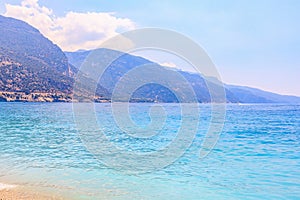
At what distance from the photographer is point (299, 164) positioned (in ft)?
67.7

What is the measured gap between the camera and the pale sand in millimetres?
12266

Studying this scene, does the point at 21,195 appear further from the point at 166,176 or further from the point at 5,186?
the point at 166,176

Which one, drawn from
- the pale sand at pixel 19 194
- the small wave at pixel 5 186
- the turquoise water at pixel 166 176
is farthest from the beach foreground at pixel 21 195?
the turquoise water at pixel 166 176

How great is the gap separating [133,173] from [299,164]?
11.3 meters

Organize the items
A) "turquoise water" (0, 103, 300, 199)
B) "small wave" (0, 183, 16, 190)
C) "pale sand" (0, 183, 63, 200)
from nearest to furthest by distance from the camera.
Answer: "pale sand" (0, 183, 63, 200) < "small wave" (0, 183, 16, 190) < "turquoise water" (0, 103, 300, 199)

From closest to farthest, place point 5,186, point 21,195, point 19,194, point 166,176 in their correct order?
point 21,195
point 19,194
point 5,186
point 166,176

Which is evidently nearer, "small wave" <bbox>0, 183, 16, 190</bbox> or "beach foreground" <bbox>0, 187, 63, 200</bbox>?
"beach foreground" <bbox>0, 187, 63, 200</bbox>

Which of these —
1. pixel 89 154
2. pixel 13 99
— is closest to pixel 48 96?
pixel 13 99

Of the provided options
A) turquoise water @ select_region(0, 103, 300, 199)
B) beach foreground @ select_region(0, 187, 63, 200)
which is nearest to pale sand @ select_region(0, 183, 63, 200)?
beach foreground @ select_region(0, 187, 63, 200)

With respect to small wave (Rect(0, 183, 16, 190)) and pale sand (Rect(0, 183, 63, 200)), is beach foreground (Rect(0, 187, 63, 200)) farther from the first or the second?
small wave (Rect(0, 183, 16, 190))

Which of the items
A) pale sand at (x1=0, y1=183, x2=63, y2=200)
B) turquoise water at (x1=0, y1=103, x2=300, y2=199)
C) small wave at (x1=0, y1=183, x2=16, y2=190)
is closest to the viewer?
pale sand at (x1=0, y1=183, x2=63, y2=200)

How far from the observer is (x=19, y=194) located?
→ 12766 millimetres

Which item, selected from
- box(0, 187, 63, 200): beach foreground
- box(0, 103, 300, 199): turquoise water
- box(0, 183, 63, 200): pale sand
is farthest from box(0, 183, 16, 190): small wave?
box(0, 103, 300, 199): turquoise water

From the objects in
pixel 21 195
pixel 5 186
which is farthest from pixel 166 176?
pixel 5 186
